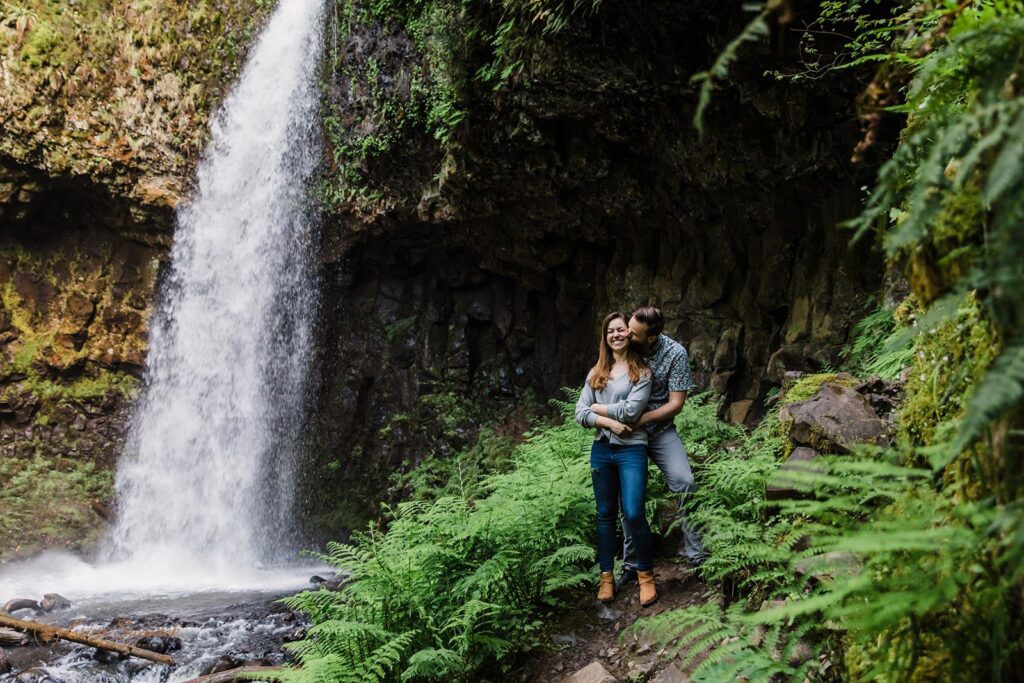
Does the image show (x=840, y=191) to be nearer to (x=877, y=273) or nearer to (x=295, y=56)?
(x=877, y=273)

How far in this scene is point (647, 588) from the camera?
4.12 metres

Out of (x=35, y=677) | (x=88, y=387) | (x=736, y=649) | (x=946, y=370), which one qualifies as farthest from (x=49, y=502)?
(x=946, y=370)

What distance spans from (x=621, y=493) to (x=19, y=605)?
830cm

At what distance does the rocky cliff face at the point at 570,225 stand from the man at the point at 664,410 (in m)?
4.78

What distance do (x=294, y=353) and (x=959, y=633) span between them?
13735 millimetres

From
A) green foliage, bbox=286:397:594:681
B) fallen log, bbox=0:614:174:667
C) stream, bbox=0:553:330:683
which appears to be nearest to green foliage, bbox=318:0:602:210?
green foliage, bbox=286:397:594:681

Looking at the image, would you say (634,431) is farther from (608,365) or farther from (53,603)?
(53,603)

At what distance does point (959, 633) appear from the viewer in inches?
64.9

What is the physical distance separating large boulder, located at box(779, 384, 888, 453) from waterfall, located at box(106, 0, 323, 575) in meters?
11.5

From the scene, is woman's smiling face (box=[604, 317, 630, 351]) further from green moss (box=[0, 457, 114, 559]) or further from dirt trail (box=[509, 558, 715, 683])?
green moss (box=[0, 457, 114, 559])

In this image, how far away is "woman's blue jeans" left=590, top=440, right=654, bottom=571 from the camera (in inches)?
163

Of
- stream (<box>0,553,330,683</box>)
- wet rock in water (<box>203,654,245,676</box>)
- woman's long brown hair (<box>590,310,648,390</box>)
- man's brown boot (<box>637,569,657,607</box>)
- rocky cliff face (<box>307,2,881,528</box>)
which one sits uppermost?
rocky cliff face (<box>307,2,881,528</box>)

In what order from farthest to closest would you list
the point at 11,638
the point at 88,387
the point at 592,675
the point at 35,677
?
the point at 88,387 < the point at 11,638 < the point at 35,677 < the point at 592,675

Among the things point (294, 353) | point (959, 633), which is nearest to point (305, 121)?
point (294, 353)
